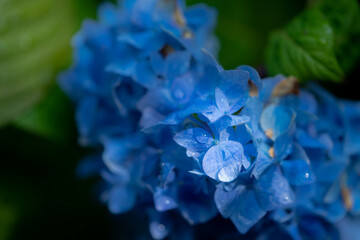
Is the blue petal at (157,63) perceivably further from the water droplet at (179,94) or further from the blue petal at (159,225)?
the blue petal at (159,225)

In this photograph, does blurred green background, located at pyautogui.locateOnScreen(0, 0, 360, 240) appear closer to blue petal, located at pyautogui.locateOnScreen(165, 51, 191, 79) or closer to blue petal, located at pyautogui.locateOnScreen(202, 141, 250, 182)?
blue petal, located at pyautogui.locateOnScreen(165, 51, 191, 79)

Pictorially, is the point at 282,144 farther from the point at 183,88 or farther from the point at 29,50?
the point at 29,50

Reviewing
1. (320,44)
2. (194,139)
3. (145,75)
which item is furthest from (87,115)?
(320,44)

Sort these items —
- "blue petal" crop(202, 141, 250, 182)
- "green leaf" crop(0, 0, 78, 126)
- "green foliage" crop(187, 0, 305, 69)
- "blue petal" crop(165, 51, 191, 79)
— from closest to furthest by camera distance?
"blue petal" crop(202, 141, 250, 182) < "blue petal" crop(165, 51, 191, 79) < "green leaf" crop(0, 0, 78, 126) < "green foliage" crop(187, 0, 305, 69)

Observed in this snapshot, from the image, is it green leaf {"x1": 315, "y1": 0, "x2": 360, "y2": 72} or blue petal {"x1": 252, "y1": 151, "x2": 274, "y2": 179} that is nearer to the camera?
blue petal {"x1": 252, "y1": 151, "x2": 274, "y2": 179}

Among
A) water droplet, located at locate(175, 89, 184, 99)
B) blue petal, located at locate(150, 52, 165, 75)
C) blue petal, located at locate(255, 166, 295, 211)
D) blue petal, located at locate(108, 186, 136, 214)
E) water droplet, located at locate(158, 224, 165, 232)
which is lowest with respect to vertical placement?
water droplet, located at locate(158, 224, 165, 232)

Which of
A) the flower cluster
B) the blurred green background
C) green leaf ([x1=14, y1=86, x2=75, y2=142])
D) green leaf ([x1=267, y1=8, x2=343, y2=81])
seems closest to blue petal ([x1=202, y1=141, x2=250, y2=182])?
the flower cluster

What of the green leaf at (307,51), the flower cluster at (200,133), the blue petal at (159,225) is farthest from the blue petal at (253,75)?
the blue petal at (159,225)
